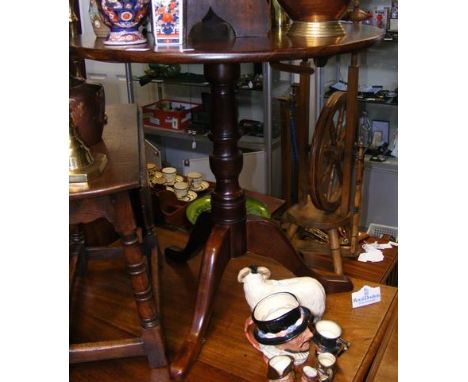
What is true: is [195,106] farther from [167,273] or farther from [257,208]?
[167,273]

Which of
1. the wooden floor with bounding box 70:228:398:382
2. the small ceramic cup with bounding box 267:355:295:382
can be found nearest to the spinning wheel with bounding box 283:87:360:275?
the wooden floor with bounding box 70:228:398:382

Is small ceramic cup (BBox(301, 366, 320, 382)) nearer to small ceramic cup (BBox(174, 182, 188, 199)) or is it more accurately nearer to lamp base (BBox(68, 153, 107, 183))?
lamp base (BBox(68, 153, 107, 183))

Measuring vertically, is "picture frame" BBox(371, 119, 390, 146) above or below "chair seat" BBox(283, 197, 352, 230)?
above

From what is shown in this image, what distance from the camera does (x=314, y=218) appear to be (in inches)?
53.1

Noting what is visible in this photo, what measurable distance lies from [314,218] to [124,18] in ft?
2.33

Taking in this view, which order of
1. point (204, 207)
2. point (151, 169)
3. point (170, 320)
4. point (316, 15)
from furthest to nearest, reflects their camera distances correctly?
point (151, 169), point (204, 207), point (170, 320), point (316, 15)

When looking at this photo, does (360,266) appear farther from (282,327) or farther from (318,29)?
(318,29)

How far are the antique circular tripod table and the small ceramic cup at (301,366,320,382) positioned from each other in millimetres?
240

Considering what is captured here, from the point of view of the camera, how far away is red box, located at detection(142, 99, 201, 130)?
2900 mm

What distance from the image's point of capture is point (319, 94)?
241 cm

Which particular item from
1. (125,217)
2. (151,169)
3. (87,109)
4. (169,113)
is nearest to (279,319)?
(125,217)

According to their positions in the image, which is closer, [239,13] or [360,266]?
[239,13]
